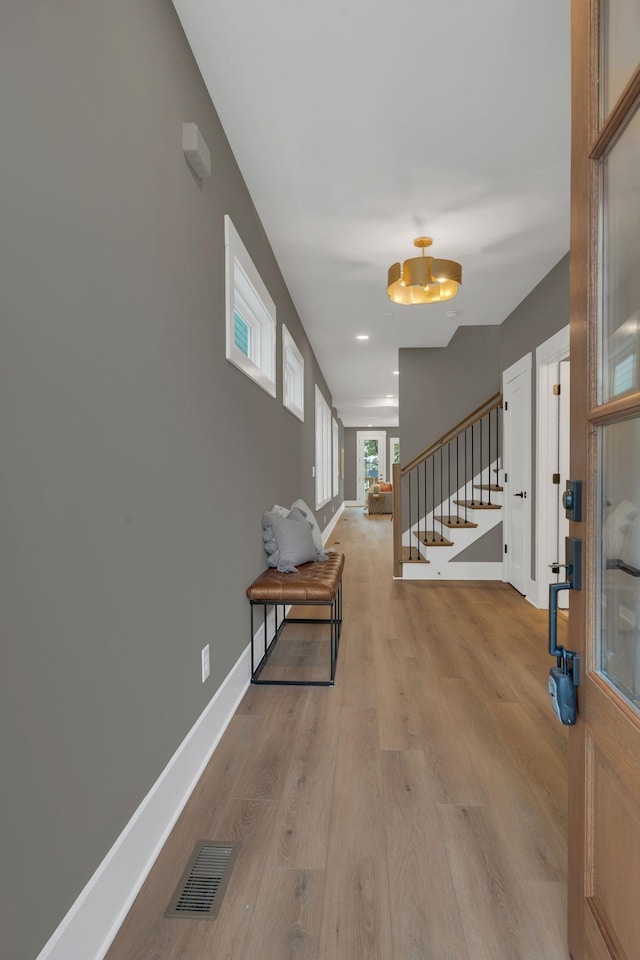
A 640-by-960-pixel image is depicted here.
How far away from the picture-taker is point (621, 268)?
1005 millimetres

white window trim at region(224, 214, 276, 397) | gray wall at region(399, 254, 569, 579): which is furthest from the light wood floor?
gray wall at region(399, 254, 569, 579)

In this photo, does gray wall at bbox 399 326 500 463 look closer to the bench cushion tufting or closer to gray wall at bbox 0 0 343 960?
the bench cushion tufting

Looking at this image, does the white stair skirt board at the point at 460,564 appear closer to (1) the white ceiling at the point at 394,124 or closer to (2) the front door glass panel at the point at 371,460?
(1) the white ceiling at the point at 394,124

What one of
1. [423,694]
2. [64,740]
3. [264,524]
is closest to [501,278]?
[264,524]

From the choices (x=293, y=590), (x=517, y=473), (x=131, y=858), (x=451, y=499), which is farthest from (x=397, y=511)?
(x=131, y=858)

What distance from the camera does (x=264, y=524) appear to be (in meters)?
3.27

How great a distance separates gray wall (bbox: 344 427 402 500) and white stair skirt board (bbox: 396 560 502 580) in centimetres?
1139

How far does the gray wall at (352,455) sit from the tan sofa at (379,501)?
3.17m

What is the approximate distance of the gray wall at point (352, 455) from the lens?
1684cm

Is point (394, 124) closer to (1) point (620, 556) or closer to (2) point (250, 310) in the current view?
(2) point (250, 310)

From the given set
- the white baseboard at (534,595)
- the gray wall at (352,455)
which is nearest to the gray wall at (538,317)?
the white baseboard at (534,595)

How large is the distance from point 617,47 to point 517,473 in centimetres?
419

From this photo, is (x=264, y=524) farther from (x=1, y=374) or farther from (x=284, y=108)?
(x=1, y=374)

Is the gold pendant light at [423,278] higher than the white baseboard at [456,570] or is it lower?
higher
